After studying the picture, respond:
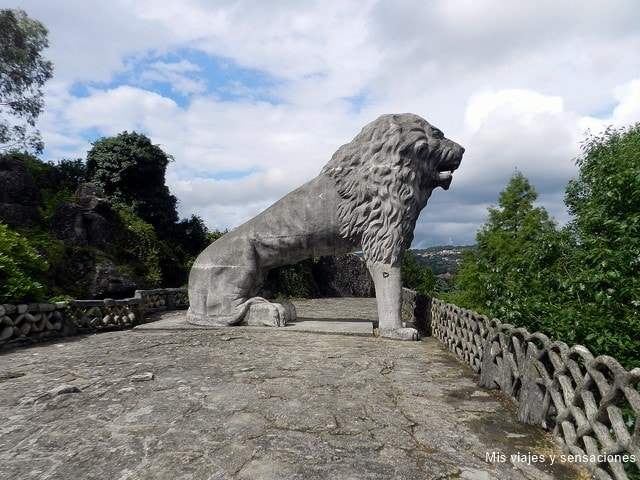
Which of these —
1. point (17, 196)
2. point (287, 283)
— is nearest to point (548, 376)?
point (287, 283)

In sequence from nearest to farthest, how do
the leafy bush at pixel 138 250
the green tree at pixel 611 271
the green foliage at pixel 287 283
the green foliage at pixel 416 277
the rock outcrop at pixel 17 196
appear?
the green tree at pixel 611 271 → the rock outcrop at pixel 17 196 → the leafy bush at pixel 138 250 → the green foliage at pixel 287 283 → the green foliage at pixel 416 277

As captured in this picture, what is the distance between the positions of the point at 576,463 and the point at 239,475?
1.83 metres

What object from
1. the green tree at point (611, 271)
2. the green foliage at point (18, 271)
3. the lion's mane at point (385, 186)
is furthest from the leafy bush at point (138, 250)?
the green tree at point (611, 271)

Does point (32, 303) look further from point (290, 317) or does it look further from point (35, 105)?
point (35, 105)

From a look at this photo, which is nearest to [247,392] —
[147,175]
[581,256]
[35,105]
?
[581,256]

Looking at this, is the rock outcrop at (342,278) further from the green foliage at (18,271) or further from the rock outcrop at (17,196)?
the green foliage at (18,271)

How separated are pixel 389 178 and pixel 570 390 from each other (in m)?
3.76

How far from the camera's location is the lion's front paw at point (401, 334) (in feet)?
18.1

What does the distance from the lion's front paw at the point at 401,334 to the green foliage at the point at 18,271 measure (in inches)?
198

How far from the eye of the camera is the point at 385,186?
5.70m

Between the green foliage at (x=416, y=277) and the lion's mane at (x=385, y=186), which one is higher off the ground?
the lion's mane at (x=385, y=186)

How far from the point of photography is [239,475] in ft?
6.83

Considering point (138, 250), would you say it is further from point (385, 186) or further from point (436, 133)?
point (436, 133)

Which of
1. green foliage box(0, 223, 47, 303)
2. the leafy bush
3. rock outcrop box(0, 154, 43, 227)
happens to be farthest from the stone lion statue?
rock outcrop box(0, 154, 43, 227)
